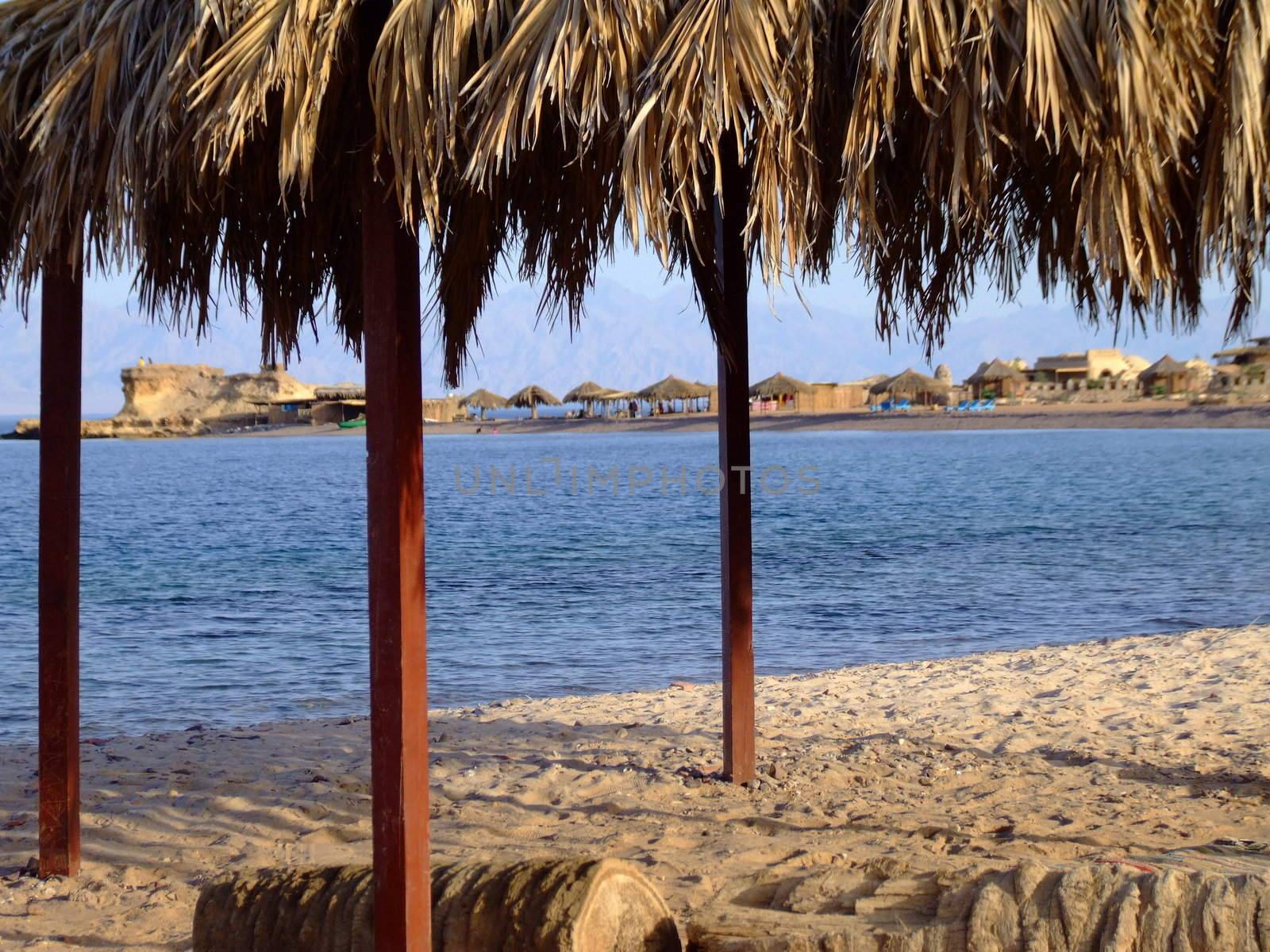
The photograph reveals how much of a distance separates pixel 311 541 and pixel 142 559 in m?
3.75

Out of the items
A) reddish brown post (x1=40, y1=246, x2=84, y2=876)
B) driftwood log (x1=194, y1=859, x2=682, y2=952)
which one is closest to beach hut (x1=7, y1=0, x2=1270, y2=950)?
driftwood log (x1=194, y1=859, x2=682, y2=952)

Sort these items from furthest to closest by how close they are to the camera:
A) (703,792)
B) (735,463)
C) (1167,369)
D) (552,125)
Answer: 1. (1167,369)
2. (703,792)
3. (735,463)
4. (552,125)

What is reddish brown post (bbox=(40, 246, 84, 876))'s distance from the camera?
331 cm

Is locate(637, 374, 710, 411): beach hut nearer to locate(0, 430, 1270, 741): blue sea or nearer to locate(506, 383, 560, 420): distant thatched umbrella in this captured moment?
locate(506, 383, 560, 420): distant thatched umbrella

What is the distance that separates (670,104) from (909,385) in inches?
2557

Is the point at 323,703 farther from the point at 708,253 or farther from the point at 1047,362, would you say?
the point at 1047,362

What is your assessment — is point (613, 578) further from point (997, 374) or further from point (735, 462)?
point (997, 374)

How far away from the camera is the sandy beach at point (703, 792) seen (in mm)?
3557

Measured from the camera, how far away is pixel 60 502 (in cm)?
332

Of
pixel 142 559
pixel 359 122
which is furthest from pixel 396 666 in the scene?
pixel 142 559

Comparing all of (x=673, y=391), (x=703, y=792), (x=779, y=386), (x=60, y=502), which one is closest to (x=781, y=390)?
(x=779, y=386)

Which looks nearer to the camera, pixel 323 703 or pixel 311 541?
pixel 323 703

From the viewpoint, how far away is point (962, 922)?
2.17m

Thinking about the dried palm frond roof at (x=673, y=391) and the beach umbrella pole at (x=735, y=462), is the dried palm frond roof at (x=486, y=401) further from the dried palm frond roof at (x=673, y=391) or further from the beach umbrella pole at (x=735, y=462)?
the beach umbrella pole at (x=735, y=462)
